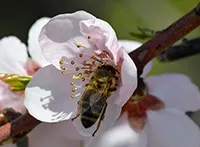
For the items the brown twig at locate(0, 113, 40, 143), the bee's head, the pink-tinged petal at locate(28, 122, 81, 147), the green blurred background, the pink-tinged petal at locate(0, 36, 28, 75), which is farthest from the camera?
the green blurred background

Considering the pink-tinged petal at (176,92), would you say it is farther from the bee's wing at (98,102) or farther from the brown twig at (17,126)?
the brown twig at (17,126)

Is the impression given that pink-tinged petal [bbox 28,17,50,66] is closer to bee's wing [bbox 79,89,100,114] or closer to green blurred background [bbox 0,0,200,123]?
bee's wing [bbox 79,89,100,114]

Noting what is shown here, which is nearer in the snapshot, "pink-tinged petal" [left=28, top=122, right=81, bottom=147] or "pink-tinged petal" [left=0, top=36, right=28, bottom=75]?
"pink-tinged petal" [left=28, top=122, right=81, bottom=147]

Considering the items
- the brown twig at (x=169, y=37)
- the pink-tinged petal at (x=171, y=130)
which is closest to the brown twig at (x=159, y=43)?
the brown twig at (x=169, y=37)

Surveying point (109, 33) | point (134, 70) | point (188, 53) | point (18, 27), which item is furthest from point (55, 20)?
point (18, 27)

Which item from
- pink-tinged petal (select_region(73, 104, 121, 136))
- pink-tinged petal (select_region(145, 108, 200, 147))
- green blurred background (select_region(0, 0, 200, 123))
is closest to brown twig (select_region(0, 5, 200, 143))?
pink-tinged petal (select_region(73, 104, 121, 136))

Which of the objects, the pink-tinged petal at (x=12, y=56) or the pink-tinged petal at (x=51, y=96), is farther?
the pink-tinged petal at (x=12, y=56)

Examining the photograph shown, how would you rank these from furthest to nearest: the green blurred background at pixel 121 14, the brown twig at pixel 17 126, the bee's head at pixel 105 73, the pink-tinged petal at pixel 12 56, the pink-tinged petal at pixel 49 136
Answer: the green blurred background at pixel 121 14
the pink-tinged petal at pixel 12 56
the pink-tinged petal at pixel 49 136
the bee's head at pixel 105 73
the brown twig at pixel 17 126
